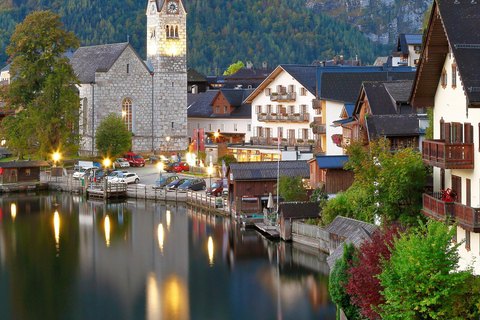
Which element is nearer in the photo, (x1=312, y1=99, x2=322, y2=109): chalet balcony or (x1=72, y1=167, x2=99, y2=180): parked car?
(x1=312, y1=99, x2=322, y2=109): chalet balcony

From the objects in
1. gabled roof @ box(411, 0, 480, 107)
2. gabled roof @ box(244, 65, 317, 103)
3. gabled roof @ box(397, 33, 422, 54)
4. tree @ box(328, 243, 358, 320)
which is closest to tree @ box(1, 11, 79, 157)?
gabled roof @ box(244, 65, 317, 103)

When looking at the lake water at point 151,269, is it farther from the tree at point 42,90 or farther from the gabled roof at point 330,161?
the tree at point 42,90

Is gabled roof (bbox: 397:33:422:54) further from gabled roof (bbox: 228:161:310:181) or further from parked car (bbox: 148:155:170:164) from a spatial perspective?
gabled roof (bbox: 228:161:310:181)

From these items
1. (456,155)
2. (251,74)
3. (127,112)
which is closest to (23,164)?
(127,112)

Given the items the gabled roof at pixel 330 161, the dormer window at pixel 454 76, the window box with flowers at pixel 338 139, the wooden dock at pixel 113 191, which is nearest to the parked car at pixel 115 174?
the wooden dock at pixel 113 191

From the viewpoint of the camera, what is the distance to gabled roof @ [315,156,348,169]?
55.1 metres

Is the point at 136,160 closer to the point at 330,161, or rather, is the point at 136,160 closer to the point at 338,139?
the point at 338,139

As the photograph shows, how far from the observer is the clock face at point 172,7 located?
9319 cm

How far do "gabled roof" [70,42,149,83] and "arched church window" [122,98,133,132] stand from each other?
13.1 ft

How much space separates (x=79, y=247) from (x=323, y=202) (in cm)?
1368

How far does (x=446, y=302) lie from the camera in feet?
83.7

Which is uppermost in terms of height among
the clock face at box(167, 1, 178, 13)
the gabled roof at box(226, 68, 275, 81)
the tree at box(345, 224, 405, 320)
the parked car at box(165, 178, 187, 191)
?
the clock face at box(167, 1, 178, 13)

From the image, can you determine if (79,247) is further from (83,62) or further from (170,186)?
(83,62)

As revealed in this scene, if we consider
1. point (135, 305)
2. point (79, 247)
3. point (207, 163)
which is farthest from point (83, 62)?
point (135, 305)
